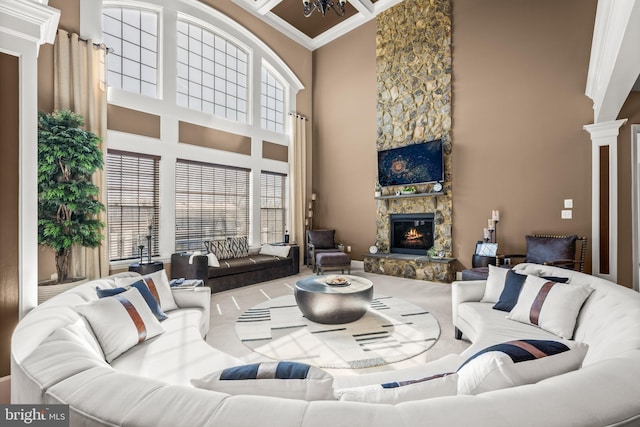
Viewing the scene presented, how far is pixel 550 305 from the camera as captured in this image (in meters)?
2.19

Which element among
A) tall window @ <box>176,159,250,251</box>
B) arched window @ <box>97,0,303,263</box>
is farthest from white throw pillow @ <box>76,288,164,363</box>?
tall window @ <box>176,159,250,251</box>

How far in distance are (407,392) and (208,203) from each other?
17.5ft

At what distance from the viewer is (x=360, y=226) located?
684 centimetres

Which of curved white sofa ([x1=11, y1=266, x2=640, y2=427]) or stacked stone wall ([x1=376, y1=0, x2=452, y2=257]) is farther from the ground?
stacked stone wall ([x1=376, y1=0, x2=452, y2=257])

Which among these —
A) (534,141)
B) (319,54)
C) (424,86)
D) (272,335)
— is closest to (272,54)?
(319,54)

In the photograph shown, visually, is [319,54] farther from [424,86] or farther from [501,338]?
[501,338]

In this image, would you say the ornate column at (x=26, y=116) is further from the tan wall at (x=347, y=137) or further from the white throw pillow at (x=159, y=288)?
the tan wall at (x=347, y=137)

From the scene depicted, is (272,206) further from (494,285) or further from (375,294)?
(494,285)

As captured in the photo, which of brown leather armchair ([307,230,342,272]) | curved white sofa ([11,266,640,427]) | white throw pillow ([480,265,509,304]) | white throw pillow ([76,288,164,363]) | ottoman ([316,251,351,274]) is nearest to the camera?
curved white sofa ([11,266,640,427])

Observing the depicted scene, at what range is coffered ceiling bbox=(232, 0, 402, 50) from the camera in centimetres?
611

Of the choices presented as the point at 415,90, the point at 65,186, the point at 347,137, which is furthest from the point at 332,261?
the point at 65,186

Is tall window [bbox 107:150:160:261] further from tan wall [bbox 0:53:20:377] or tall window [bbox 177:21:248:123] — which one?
tan wall [bbox 0:53:20:377]

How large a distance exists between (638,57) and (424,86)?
3.68 metres

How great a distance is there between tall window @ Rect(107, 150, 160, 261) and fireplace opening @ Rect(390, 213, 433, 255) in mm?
4506
